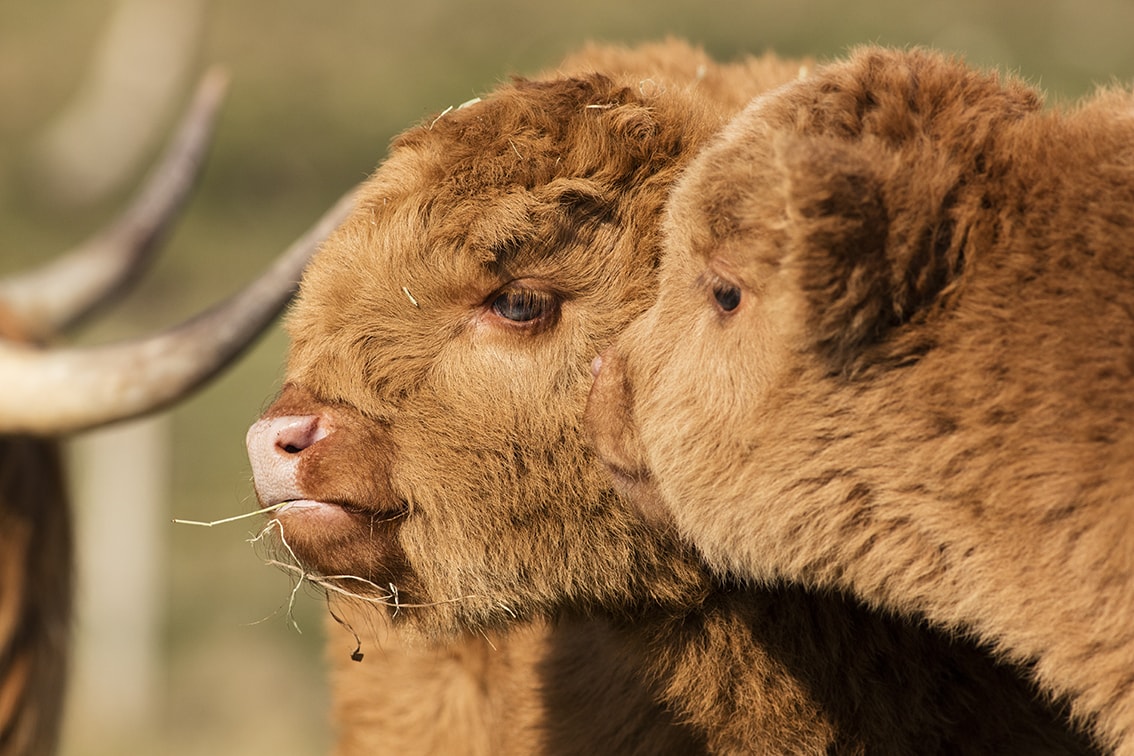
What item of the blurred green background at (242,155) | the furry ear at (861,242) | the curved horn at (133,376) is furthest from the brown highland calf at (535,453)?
the curved horn at (133,376)

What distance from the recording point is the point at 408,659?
4.02 metres

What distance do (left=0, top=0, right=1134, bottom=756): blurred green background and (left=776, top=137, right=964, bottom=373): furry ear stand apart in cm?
68

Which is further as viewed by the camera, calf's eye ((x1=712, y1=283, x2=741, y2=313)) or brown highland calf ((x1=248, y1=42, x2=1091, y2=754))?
brown highland calf ((x1=248, y1=42, x2=1091, y2=754))

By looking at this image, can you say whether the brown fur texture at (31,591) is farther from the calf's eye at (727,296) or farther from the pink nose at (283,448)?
the calf's eye at (727,296)

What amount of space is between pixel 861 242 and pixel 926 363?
246mm

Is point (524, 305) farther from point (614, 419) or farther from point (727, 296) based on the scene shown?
point (727, 296)

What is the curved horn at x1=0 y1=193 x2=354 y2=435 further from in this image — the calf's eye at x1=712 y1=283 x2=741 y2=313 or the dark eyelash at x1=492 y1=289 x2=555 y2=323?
the calf's eye at x1=712 y1=283 x2=741 y2=313

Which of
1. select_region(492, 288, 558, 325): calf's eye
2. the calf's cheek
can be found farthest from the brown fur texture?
the calf's cheek

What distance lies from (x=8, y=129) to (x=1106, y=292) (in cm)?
1884

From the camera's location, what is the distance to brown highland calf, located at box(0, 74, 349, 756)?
4492 millimetres

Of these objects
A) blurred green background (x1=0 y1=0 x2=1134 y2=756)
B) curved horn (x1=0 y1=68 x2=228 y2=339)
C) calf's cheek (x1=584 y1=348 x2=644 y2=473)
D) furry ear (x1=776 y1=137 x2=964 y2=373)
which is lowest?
blurred green background (x1=0 y1=0 x2=1134 y2=756)

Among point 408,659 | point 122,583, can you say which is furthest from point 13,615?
point 122,583

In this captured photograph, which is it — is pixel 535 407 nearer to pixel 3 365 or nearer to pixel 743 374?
pixel 743 374

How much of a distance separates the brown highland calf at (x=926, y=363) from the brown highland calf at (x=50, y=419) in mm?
1574
